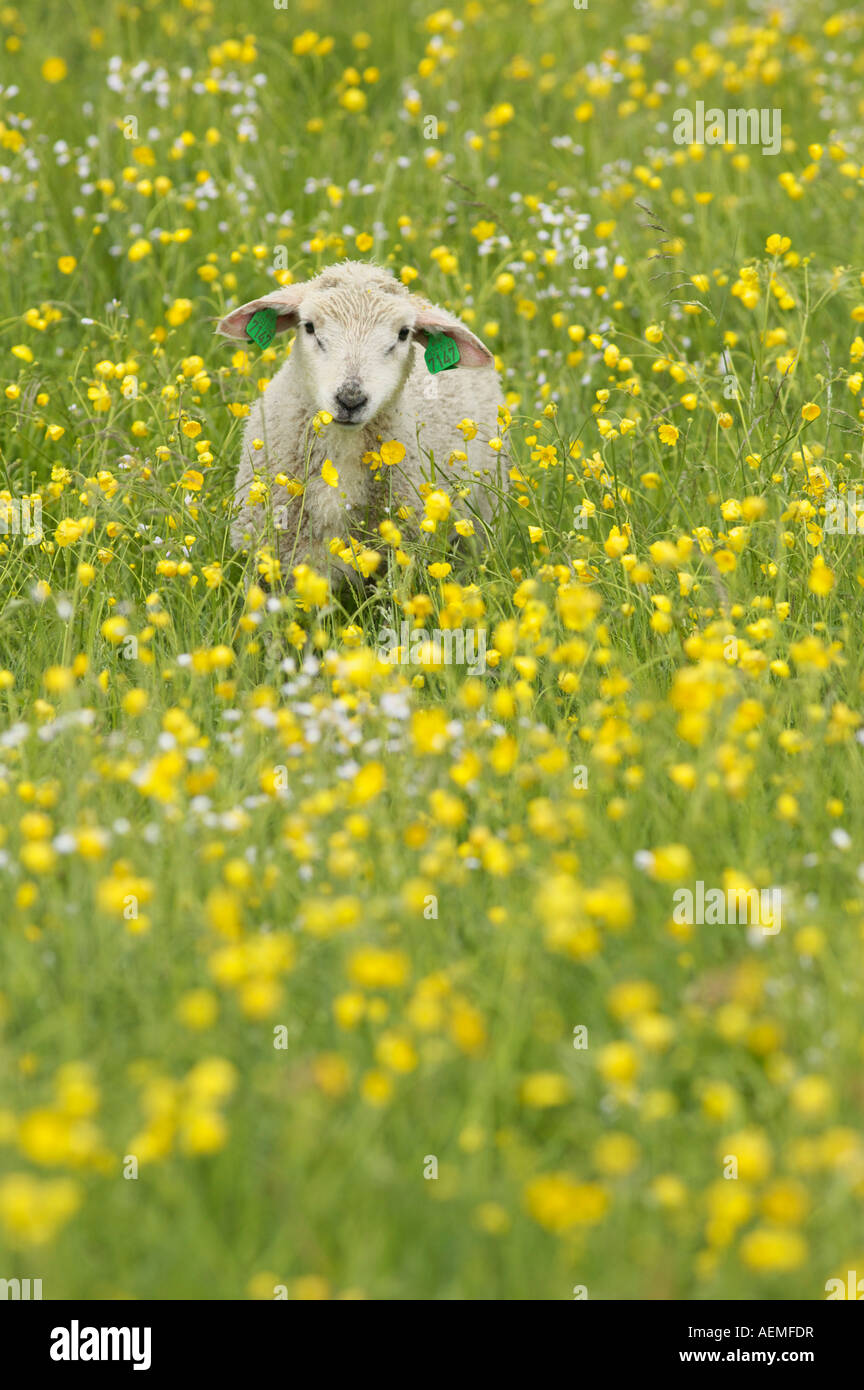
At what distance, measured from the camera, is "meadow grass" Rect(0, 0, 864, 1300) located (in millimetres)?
2758

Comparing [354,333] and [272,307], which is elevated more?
[272,307]

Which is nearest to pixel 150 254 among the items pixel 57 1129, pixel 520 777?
pixel 520 777

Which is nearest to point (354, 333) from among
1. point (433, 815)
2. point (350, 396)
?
point (350, 396)

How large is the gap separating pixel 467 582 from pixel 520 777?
7.22 ft

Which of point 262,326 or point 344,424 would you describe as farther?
point 262,326

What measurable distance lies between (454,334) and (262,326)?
786mm

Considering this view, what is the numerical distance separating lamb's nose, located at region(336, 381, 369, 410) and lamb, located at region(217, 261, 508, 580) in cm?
5

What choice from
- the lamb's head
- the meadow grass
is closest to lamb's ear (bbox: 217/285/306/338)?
the lamb's head

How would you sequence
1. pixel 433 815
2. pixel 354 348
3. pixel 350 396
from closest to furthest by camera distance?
1. pixel 433 815
2. pixel 350 396
3. pixel 354 348

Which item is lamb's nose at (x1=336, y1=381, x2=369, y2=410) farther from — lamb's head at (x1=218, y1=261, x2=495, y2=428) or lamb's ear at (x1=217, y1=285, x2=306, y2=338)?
lamb's ear at (x1=217, y1=285, x2=306, y2=338)

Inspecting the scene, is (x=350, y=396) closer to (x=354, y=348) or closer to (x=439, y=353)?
(x=354, y=348)

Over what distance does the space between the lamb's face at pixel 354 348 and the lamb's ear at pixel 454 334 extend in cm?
9

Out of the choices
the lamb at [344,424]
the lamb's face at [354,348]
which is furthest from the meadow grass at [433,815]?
the lamb's face at [354,348]

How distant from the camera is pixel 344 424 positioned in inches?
211
